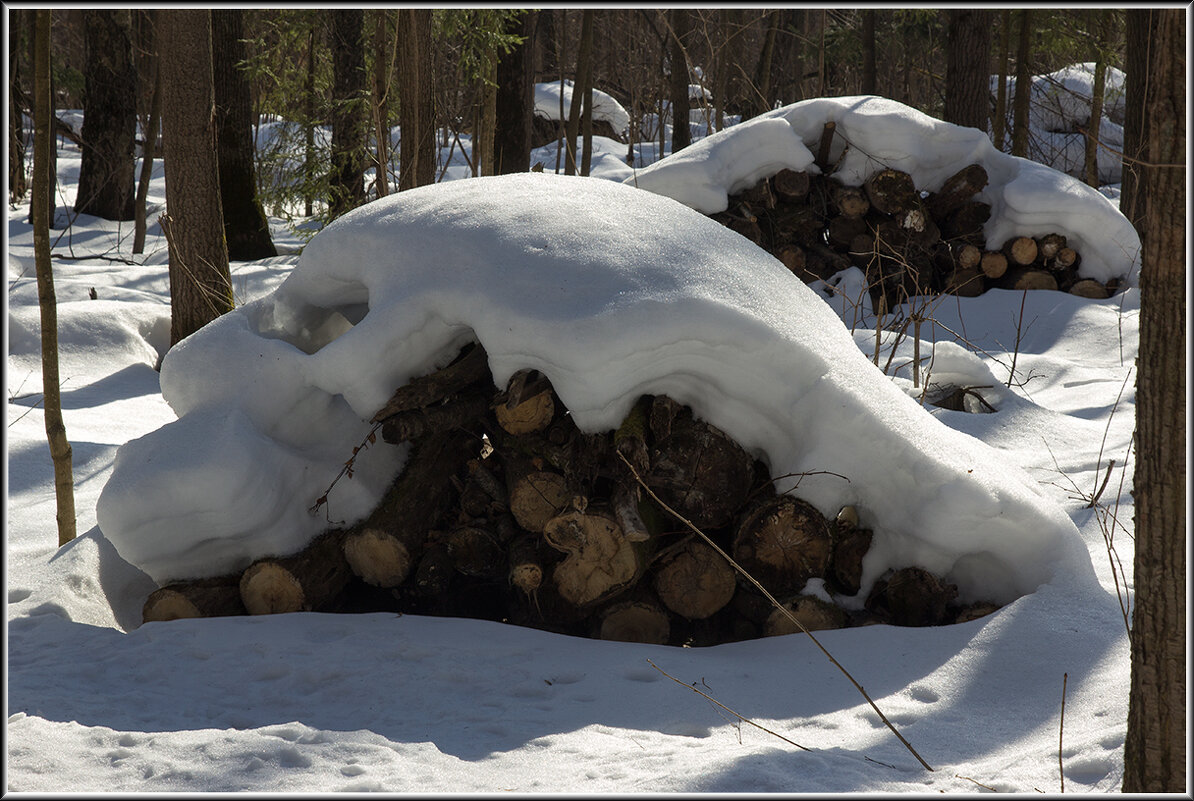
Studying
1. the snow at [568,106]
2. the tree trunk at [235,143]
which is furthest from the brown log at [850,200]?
the snow at [568,106]

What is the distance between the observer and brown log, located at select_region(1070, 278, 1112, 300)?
26.3 ft

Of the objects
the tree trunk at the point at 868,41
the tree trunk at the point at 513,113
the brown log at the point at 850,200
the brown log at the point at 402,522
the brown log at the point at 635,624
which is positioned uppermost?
the tree trunk at the point at 868,41

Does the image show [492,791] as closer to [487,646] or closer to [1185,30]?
[487,646]

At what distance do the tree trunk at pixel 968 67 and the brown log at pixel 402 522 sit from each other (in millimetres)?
9402

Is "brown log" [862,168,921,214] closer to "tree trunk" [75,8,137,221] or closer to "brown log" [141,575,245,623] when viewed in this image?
"brown log" [141,575,245,623]

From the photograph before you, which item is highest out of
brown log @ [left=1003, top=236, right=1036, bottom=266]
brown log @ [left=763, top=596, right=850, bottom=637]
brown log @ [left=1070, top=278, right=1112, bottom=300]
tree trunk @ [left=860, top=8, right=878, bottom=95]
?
tree trunk @ [left=860, top=8, right=878, bottom=95]

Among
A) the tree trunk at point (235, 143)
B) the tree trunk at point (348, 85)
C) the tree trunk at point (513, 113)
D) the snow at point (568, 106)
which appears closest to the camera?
the tree trunk at point (235, 143)

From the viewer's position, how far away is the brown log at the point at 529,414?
3.13m

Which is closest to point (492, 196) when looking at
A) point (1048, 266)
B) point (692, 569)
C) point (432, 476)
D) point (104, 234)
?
point (432, 476)

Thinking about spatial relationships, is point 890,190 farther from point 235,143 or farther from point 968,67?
point 235,143

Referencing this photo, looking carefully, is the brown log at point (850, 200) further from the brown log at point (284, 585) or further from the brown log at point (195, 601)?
the brown log at point (195, 601)

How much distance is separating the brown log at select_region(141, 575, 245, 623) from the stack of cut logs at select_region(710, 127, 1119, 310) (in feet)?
18.6

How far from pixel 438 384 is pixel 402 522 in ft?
1.80

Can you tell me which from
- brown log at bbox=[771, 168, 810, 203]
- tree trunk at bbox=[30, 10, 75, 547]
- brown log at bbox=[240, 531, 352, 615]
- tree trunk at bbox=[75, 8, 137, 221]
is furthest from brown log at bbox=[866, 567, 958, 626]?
tree trunk at bbox=[75, 8, 137, 221]
